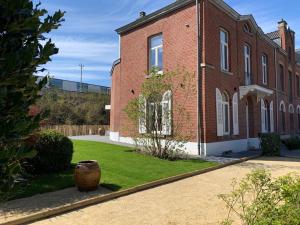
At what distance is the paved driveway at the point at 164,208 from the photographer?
21.1 ft

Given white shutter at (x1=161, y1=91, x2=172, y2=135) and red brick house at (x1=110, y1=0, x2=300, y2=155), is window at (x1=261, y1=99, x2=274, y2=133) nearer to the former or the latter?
red brick house at (x1=110, y1=0, x2=300, y2=155)

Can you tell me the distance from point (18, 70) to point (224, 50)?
17.4 meters

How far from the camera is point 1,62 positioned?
7.93 feet

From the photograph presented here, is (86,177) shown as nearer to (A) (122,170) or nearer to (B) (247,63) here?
(A) (122,170)

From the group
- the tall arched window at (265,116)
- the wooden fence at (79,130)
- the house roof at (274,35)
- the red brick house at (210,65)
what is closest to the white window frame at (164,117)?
the red brick house at (210,65)

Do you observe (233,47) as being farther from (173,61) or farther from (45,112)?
(45,112)

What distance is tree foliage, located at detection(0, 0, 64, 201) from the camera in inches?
96.4

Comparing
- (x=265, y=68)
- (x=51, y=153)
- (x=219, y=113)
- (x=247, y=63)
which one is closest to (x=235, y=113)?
(x=219, y=113)

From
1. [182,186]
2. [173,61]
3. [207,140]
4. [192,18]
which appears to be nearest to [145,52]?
[173,61]

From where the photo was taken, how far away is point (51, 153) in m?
10.4

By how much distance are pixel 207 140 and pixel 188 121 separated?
1.32 meters

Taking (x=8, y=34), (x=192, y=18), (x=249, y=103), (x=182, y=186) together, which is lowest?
(x=182, y=186)

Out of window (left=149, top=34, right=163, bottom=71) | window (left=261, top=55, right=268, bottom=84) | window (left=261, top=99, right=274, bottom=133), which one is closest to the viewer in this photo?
window (left=149, top=34, right=163, bottom=71)

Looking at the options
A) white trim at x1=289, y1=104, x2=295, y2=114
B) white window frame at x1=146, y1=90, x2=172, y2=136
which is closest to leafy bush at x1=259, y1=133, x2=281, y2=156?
white window frame at x1=146, y1=90, x2=172, y2=136
